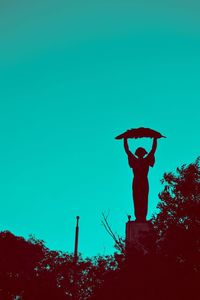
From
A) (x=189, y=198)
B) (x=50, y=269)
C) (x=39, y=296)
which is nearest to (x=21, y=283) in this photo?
(x=50, y=269)

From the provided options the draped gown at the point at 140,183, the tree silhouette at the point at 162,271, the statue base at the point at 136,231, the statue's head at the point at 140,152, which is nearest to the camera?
the tree silhouette at the point at 162,271

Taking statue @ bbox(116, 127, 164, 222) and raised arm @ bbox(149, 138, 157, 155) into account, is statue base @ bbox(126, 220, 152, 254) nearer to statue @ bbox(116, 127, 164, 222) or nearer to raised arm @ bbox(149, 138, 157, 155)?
statue @ bbox(116, 127, 164, 222)

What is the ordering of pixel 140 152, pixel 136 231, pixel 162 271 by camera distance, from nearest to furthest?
pixel 162 271, pixel 136 231, pixel 140 152

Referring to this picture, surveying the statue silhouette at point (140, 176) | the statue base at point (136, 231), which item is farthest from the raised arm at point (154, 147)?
the statue base at point (136, 231)

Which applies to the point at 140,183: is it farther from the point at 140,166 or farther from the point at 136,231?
the point at 136,231

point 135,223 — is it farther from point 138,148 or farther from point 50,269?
point 50,269

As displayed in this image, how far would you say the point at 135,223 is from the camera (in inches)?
840

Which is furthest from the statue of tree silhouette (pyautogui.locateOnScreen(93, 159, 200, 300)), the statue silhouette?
tree silhouette (pyautogui.locateOnScreen(93, 159, 200, 300))

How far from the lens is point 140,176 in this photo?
22.4 meters

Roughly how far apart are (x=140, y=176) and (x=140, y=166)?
36 centimetres

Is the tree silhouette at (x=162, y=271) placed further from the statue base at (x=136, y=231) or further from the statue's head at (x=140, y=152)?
the statue's head at (x=140, y=152)

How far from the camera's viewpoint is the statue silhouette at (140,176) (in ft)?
71.4

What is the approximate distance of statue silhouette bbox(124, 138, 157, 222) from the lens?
71.4 feet

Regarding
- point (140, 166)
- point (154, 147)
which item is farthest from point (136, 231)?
point (154, 147)
